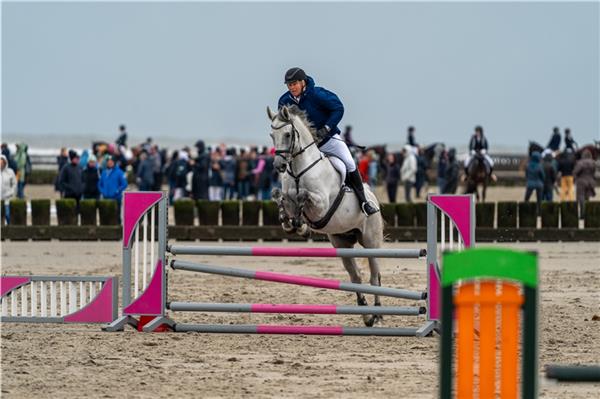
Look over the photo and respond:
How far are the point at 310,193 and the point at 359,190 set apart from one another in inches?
25.2

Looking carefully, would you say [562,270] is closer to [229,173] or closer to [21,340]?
[21,340]

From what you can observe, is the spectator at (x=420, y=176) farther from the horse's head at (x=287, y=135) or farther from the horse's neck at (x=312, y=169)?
the horse's head at (x=287, y=135)

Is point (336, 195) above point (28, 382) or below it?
above

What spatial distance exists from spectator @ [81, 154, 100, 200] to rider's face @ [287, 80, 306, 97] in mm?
16707

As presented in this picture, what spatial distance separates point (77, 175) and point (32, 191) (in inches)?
738

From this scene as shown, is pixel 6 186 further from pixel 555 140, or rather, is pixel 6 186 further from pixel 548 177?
pixel 555 140

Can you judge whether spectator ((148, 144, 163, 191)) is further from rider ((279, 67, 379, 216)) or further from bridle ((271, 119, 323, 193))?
bridle ((271, 119, 323, 193))

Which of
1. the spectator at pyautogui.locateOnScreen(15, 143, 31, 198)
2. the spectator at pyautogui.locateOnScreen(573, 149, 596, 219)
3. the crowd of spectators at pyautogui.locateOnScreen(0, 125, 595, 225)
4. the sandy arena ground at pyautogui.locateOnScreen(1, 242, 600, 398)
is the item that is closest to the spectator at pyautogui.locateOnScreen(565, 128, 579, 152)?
the crowd of spectators at pyautogui.locateOnScreen(0, 125, 595, 225)

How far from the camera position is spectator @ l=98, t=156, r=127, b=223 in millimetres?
27594

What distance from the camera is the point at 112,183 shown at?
1091 inches

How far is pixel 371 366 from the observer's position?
9.67m

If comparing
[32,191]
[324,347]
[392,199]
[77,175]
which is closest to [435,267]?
[324,347]

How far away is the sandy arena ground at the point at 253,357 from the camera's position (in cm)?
855

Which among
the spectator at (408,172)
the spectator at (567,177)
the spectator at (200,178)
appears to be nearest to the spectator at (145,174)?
the spectator at (200,178)
